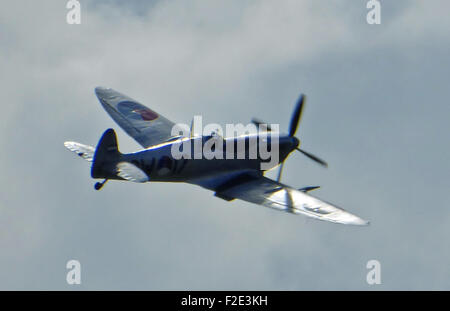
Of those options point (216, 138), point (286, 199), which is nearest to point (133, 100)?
point (216, 138)

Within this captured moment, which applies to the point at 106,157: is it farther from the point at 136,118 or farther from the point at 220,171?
the point at 136,118

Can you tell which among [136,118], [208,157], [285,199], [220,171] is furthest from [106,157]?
[136,118]

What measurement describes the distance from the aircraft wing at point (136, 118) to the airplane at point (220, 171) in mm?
359

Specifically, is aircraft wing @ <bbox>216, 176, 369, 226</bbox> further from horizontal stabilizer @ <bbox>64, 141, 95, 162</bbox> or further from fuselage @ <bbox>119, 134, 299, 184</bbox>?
horizontal stabilizer @ <bbox>64, 141, 95, 162</bbox>

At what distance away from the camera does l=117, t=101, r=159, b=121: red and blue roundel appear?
117 feet

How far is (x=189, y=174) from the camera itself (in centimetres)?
2973

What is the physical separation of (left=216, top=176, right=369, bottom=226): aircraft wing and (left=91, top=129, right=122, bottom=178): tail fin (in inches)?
179

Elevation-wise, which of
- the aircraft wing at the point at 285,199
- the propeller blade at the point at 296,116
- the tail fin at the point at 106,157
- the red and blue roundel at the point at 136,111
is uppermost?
the red and blue roundel at the point at 136,111

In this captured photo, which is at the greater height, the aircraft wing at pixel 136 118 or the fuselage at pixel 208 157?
the aircraft wing at pixel 136 118

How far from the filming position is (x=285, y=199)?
→ 94.5 ft

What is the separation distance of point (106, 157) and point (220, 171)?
4.87 m

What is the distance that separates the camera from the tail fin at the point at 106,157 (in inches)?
1100

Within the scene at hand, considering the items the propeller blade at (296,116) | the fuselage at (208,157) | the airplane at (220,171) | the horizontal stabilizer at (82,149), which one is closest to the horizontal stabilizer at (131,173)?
the airplane at (220,171)

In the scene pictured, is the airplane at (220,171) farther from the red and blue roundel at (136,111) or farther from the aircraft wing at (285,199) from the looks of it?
the red and blue roundel at (136,111)
